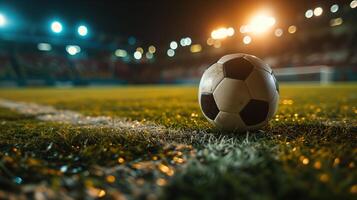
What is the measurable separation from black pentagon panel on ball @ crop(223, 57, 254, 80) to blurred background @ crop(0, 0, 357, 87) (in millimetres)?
20599

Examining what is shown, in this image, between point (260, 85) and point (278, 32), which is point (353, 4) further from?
point (260, 85)

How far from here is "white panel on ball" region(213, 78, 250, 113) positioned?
2.00 metres

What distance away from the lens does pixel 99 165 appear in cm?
142

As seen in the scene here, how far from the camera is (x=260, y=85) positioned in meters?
2.03

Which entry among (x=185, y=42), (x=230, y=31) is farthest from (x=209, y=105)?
(x=185, y=42)

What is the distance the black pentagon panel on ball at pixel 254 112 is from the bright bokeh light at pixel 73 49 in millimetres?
35780

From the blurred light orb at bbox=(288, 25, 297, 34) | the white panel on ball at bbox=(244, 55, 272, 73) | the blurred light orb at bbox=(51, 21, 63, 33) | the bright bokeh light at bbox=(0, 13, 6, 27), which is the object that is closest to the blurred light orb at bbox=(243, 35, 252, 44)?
the blurred light orb at bbox=(288, 25, 297, 34)

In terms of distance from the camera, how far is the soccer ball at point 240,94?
2.01 meters

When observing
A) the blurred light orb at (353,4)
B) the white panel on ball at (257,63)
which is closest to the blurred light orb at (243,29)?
the blurred light orb at (353,4)

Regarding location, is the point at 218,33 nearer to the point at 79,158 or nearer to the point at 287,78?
the point at 287,78

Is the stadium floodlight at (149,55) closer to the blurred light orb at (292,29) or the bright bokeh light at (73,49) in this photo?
the bright bokeh light at (73,49)

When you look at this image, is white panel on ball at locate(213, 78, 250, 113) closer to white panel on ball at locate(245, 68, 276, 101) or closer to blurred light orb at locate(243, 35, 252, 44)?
white panel on ball at locate(245, 68, 276, 101)

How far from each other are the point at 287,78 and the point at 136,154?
2323 centimetres

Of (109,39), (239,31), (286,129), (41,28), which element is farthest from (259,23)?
(286,129)
